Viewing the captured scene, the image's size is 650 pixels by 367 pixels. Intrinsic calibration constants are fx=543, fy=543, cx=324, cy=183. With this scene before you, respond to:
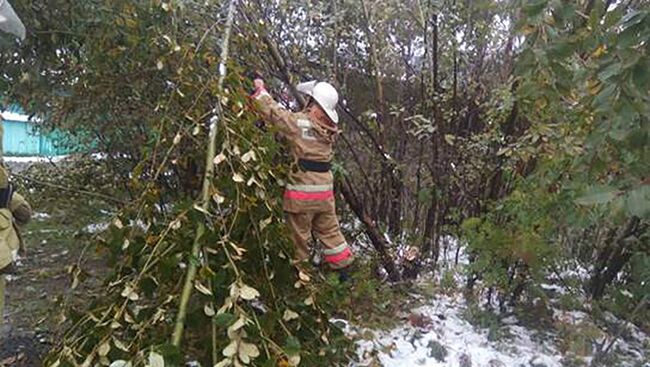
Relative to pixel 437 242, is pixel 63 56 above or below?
above

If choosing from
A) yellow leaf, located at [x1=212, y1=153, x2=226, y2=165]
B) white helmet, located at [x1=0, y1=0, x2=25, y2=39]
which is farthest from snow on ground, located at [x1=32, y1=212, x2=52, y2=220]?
yellow leaf, located at [x1=212, y1=153, x2=226, y2=165]

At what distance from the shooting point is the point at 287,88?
385 cm

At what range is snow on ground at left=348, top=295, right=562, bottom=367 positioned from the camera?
10.9 ft

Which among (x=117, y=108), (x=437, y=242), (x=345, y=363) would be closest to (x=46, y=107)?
(x=117, y=108)

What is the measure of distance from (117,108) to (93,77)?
37cm

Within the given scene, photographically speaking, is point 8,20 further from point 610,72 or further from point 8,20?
point 610,72

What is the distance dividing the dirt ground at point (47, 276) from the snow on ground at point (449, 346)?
70.2 inches

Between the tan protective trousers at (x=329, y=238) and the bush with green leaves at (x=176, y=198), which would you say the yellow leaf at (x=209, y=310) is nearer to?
the bush with green leaves at (x=176, y=198)

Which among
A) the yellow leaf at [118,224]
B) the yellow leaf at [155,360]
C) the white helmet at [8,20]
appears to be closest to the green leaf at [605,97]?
the yellow leaf at [155,360]

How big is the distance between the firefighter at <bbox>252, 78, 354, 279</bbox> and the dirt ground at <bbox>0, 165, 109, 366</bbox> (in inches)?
49.3

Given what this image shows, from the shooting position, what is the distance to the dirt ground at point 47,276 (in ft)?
10.0

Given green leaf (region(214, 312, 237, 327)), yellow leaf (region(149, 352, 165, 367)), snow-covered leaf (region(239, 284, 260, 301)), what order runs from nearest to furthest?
yellow leaf (region(149, 352, 165, 367)) → green leaf (region(214, 312, 237, 327)) → snow-covered leaf (region(239, 284, 260, 301))

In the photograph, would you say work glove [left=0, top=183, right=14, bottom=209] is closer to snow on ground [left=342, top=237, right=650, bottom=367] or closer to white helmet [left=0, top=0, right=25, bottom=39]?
white helmet [left=0, top=0, right=25, bottom=39]

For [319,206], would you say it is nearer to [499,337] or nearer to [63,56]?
[499,337]
